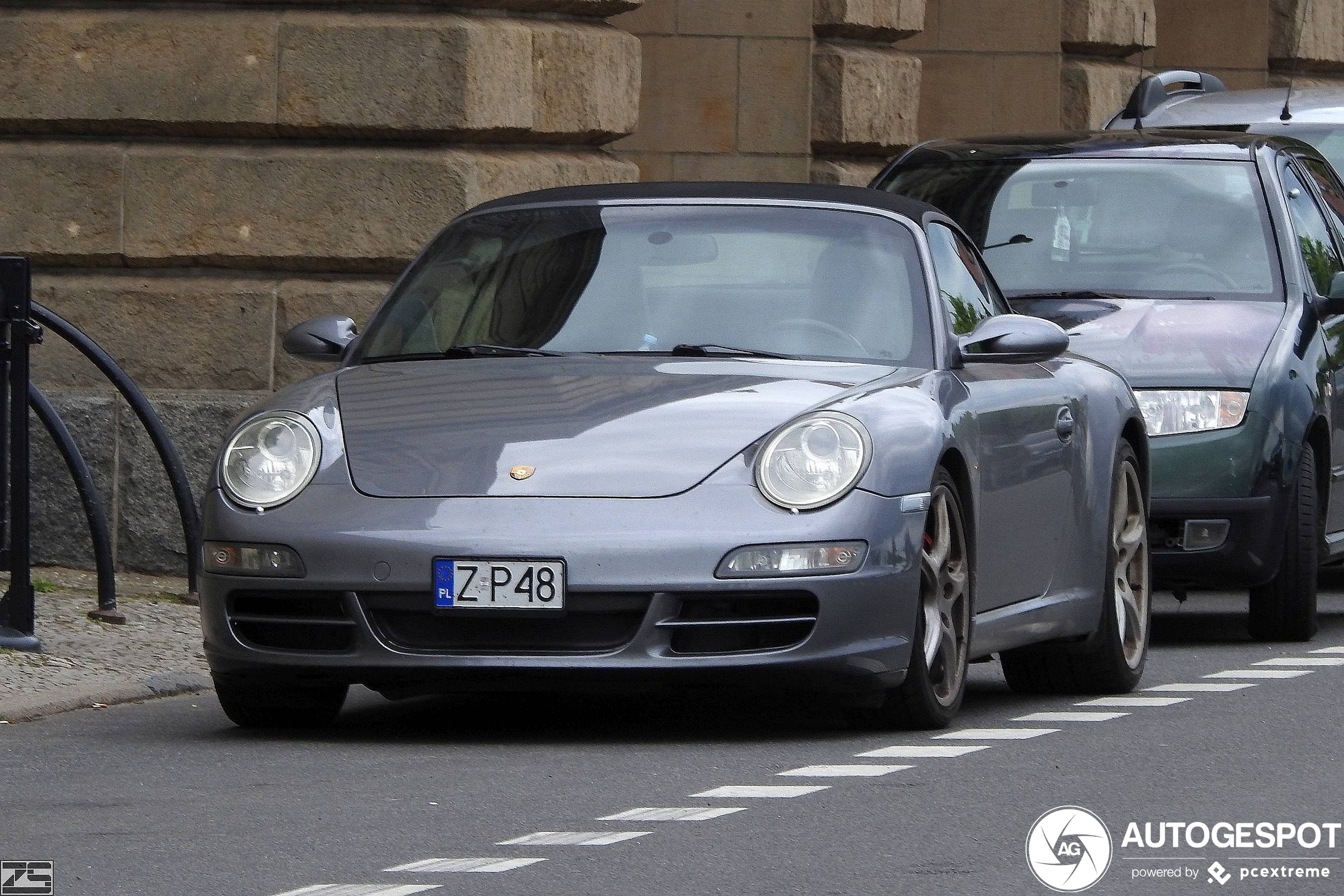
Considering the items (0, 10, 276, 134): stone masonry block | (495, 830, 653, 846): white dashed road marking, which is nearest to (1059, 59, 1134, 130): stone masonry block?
(0, 10, 276, 134): stone masonry block

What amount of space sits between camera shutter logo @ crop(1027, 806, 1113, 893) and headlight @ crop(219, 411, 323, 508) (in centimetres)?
211

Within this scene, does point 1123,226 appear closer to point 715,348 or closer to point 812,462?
point 715,348

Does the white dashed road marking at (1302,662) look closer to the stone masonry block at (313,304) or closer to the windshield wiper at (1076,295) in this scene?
the windshield wiper at (1076,295)

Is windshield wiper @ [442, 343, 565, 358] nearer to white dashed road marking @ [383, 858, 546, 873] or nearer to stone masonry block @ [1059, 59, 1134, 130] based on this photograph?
white dashed road marking @ [383, 858, 546, 873]

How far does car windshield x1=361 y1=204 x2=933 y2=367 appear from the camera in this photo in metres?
7.98

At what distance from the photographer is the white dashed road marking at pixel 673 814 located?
19.8ft

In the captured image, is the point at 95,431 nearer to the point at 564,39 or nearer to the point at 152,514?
the point at 152,514

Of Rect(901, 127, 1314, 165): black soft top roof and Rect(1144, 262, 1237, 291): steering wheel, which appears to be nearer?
Rect(1144, 262, 1237, 291): steering wheel

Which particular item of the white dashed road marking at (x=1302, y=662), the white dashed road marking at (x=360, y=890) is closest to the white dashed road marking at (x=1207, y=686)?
the white dashed road marking at (x=1302, y=662)

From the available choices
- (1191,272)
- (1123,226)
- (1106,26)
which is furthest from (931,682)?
(1106,26)

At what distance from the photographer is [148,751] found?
7270 millimetres

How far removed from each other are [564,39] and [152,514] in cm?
254

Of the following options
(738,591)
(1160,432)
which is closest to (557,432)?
(738,591)

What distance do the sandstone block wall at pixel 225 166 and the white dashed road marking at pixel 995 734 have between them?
193 inches
